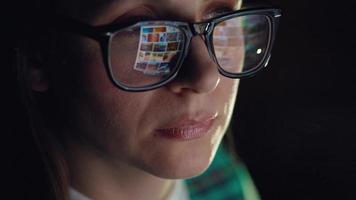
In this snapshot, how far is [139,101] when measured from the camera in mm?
776

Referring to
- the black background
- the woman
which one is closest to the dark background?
the black background

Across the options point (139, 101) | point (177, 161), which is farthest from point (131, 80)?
point (177, 161)

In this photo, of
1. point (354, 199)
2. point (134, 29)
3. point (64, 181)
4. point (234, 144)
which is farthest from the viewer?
point (234, 144)

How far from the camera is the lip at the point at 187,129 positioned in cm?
80

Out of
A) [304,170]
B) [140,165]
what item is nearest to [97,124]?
[140,165]

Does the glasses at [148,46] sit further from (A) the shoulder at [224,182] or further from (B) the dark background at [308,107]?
(A) the shoulder at [224,182]

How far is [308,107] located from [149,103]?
422 millimetres

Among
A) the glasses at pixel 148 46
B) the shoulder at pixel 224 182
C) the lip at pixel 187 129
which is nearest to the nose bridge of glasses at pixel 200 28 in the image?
the glasses at pixel 148 46

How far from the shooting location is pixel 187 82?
763 millimetres

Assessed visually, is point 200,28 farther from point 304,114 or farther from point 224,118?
point 304,114

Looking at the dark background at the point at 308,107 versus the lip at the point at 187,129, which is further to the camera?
the dark background at the point at 308,107

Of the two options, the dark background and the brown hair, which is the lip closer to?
the brown hair

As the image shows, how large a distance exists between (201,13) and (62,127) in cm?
30

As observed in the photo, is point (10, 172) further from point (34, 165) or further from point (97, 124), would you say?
point (97, 124)
